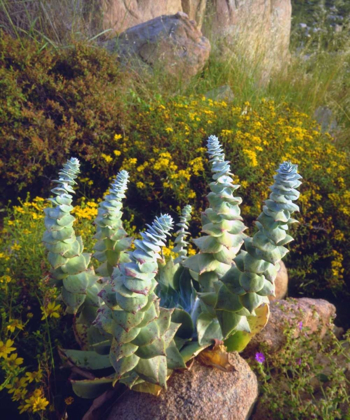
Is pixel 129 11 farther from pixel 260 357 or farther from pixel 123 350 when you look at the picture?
pixel 123 350

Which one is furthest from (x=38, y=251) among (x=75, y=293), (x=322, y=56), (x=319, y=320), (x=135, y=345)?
(x=322, y=56)

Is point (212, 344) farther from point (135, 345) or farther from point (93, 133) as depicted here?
point (93, 133)

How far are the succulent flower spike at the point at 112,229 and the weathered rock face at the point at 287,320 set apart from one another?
3.51 feet

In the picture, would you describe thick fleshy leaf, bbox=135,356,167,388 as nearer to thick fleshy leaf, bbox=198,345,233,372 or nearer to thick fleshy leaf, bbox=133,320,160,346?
thick fleshy leaf, bbox=133,320,160,346

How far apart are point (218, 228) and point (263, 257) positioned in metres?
0.20

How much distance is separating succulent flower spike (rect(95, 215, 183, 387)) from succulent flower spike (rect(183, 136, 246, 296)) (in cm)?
20

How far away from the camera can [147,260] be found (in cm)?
120

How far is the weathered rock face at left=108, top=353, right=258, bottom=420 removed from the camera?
1595 millimetres

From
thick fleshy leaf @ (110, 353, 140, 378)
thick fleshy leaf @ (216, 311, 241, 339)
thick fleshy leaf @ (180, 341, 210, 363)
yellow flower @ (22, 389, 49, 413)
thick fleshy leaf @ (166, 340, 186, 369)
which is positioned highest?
thick fleshy leaf @ (110, 353, 140, 378)

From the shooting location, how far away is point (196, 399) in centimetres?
162

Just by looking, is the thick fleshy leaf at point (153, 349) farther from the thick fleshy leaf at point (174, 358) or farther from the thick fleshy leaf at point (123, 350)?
the thick fleshy leaf at point (174, 358)

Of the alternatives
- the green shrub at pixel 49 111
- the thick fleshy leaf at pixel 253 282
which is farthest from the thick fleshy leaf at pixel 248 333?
the green shrub at pixel 49 111

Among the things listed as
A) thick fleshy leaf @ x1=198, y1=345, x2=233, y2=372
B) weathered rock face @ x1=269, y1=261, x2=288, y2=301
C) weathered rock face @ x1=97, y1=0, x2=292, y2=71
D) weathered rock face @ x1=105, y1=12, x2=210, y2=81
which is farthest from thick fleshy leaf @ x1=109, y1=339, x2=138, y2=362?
weathered rock face @ x1=97, y1=0, x2=292, y2=71

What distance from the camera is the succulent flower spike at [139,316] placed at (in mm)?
1201
